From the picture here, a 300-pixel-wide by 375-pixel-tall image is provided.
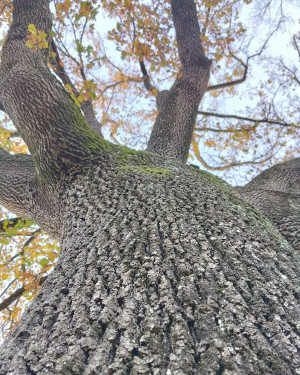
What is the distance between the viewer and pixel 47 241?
23.4 feet

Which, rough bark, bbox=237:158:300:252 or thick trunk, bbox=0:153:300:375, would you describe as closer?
thick trunk, bbox=0:153:300:375

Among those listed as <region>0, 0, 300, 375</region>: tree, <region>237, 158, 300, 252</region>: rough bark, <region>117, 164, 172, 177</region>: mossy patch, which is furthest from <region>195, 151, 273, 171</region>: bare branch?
<region>117, 164, 172, 177</region>: mossy patch

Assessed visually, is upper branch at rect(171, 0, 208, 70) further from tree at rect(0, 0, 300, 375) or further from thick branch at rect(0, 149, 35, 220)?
thick branch at rect(0, 149, 35, 220)

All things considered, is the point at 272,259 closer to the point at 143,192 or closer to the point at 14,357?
the point at 143,192

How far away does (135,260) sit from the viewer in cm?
155

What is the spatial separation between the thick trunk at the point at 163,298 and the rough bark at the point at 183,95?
2079 millimetres

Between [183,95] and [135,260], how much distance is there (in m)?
3.78

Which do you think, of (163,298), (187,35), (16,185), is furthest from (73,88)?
(163,298)

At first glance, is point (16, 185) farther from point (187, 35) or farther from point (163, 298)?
point (187, 35)

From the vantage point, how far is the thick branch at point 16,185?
10.8ft

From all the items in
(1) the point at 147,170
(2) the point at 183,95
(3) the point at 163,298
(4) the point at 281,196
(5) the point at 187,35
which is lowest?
(3) the point at 163,298

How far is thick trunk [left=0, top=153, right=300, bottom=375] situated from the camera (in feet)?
3.41

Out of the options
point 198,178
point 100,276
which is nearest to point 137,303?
point 100,276

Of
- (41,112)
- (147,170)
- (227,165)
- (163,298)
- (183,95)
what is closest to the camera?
(163,298)
